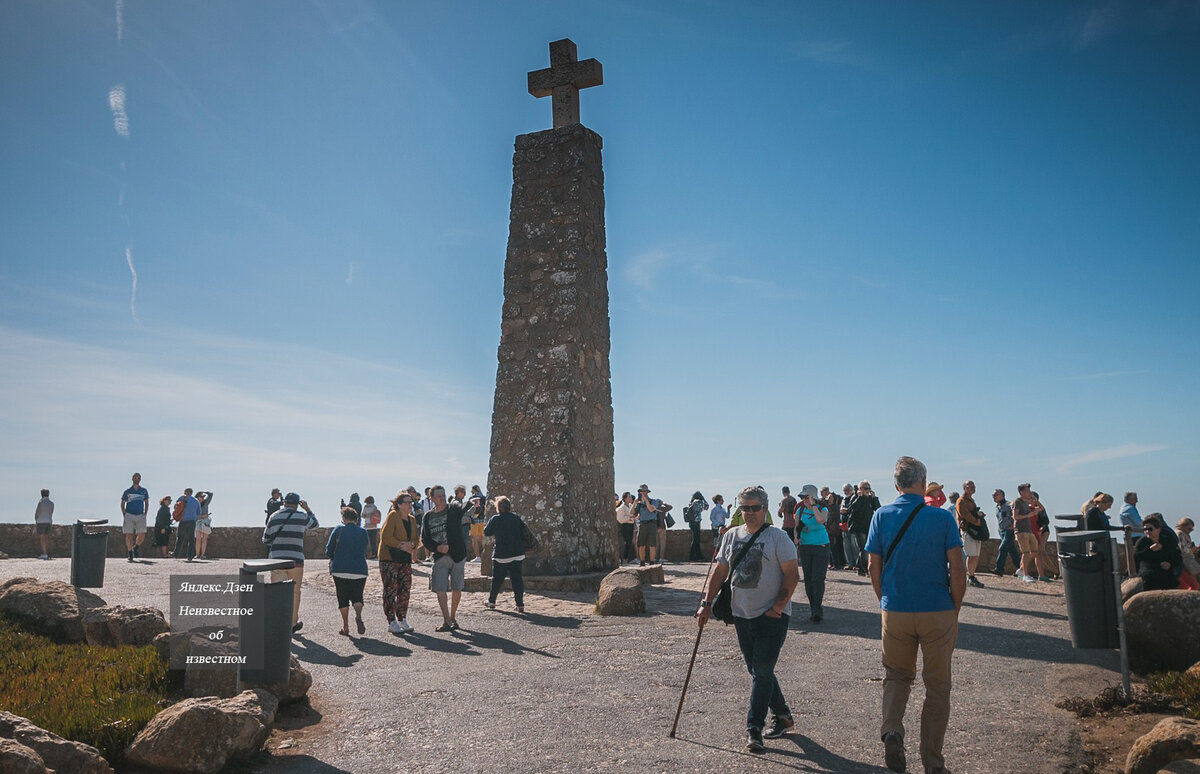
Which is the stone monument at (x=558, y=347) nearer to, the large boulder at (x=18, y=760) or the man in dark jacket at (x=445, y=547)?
the man in dark jacket at (x=445, y=547)

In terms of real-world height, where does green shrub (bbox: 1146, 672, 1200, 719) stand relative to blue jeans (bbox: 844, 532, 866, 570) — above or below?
below

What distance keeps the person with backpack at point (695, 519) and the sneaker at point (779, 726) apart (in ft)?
51.7

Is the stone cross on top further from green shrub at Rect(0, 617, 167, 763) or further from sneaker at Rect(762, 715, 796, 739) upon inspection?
sneaker at Rect(762, 715, 796, 739)

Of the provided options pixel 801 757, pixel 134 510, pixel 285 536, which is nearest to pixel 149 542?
pixel 134 510

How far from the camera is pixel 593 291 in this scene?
50.6 feet

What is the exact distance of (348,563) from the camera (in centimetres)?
1095

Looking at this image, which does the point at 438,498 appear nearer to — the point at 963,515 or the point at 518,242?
the point at 518,242

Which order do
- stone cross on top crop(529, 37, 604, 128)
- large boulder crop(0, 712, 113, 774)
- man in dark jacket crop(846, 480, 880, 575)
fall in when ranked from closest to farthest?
large boulder crop(0, 712, 113, 774) < stone cross on top crop(529, 37, 604, 128) < man in dark jacket crop(846, 480, 880, 575)

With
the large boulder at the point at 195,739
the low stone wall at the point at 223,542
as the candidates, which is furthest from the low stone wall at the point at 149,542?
the large boulder at the point at 195,739

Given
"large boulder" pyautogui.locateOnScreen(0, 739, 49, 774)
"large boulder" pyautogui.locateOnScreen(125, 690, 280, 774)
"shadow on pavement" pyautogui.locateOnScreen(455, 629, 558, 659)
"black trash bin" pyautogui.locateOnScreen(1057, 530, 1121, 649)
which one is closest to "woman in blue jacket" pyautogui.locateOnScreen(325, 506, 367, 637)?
"shadow on pavement" pyautogui.locateOnScreen(455, 629, 558, 659)

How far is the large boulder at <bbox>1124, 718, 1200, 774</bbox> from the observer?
4949mm

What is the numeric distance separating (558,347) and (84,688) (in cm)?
946

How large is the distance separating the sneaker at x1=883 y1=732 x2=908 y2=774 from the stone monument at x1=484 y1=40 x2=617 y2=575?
373 inches

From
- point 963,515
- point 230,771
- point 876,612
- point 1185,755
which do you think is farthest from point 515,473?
point 1185,755
